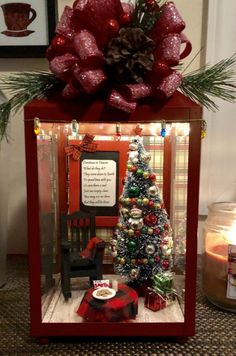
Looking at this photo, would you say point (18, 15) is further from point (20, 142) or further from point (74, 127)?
point (74, 127)

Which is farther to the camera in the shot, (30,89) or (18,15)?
(18,15)

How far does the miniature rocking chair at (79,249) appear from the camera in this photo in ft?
2.48

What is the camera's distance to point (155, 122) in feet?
2.03

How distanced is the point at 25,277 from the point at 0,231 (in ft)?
0.47

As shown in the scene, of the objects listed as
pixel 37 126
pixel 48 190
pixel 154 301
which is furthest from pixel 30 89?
pixel 154 301

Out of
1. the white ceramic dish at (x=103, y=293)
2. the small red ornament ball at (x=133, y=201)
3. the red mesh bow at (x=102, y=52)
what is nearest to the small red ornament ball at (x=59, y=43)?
the red mesh bow at (x=102, y=52)

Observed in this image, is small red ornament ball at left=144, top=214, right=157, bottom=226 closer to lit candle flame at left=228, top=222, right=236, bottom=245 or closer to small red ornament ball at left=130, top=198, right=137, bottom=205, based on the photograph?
small red ornament ball at left=130, top=198, right=137, bottom=205

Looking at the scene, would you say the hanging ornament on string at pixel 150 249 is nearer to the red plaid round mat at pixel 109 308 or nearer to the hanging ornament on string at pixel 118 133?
the red plaid round mat at pixel 109 308

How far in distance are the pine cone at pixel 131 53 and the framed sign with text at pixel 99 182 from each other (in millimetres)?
250

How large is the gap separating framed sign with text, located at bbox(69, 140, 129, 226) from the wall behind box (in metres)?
0.22

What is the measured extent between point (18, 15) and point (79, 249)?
635mm

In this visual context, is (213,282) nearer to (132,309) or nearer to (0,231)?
(132,309)

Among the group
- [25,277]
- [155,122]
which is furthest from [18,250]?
[155,122]

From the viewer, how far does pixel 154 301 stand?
2.36 ft
